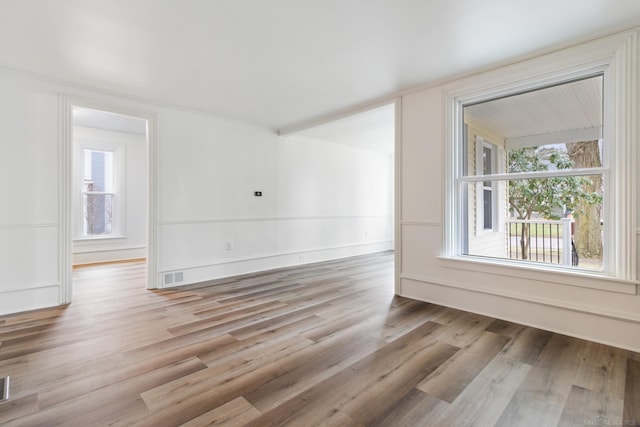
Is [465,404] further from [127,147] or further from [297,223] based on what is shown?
[127,147]

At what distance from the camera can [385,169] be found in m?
7.98

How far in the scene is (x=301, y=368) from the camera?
212 centimetres

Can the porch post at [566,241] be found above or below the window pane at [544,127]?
below

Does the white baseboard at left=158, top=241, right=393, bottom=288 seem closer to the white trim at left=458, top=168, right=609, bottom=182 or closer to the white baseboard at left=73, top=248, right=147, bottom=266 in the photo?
the white baseboard at left=73, top=248, right=147, bottom=266

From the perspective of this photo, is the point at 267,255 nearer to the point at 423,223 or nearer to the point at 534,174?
the point at 423,223

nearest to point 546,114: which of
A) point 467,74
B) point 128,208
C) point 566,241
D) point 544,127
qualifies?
point 544,127

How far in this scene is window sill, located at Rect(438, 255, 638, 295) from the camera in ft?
7.96

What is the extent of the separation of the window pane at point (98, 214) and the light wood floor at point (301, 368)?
3.60 meters

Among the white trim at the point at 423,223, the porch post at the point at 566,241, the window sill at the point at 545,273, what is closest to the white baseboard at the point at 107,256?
the white trim at the point at 423,223

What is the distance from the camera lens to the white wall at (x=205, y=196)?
3.27 m

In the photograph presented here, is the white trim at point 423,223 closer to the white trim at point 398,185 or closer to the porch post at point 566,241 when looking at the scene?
the white trim at point 398,185

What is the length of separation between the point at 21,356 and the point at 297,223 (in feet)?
13.5

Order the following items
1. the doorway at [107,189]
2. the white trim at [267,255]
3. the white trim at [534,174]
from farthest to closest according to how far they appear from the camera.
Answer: the doorway at [107,189] → the white trim at [267,255] → the white trim at [534,174]

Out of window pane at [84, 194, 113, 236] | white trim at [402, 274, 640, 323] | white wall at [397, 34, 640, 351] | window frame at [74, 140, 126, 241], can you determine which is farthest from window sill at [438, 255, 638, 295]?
window pane at [84, 194, 113, 236]
